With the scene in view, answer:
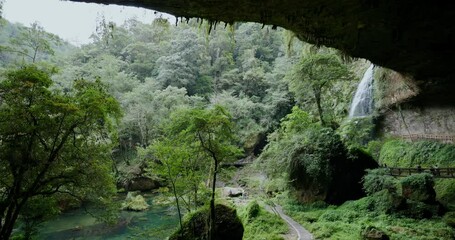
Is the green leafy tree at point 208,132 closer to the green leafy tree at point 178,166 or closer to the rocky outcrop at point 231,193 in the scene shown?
the green leafy tree at point 178,166

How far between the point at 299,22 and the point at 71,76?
112ft

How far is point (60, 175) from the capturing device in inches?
393

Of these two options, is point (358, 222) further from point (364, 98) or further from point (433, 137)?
point (364, 98)

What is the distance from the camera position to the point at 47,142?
10.1 meters


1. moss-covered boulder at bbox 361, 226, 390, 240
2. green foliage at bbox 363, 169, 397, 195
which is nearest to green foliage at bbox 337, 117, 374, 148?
green foliage at bbox 363, 169, 397, 195

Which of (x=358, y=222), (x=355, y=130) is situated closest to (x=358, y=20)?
(x=358, y=222)

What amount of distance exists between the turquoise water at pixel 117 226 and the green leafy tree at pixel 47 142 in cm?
517

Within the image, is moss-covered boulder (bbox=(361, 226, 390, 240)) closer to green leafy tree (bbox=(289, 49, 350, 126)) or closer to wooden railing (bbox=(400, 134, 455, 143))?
wooden railing (bbox=(400, 134, 455, 143))

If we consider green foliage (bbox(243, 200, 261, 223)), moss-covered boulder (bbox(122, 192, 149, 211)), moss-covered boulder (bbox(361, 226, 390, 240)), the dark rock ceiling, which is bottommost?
moss-covered boulder (bbox(122, 192, 149, 211))

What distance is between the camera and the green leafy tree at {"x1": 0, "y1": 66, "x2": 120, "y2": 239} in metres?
9.15

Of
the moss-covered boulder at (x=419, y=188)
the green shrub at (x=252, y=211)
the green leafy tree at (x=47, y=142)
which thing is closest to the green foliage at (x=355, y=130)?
the moss-covered boulder at (x=419, y=188)

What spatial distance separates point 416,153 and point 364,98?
6.11m

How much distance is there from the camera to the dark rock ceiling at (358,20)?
20.4ft

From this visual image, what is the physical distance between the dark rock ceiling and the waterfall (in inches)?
482
